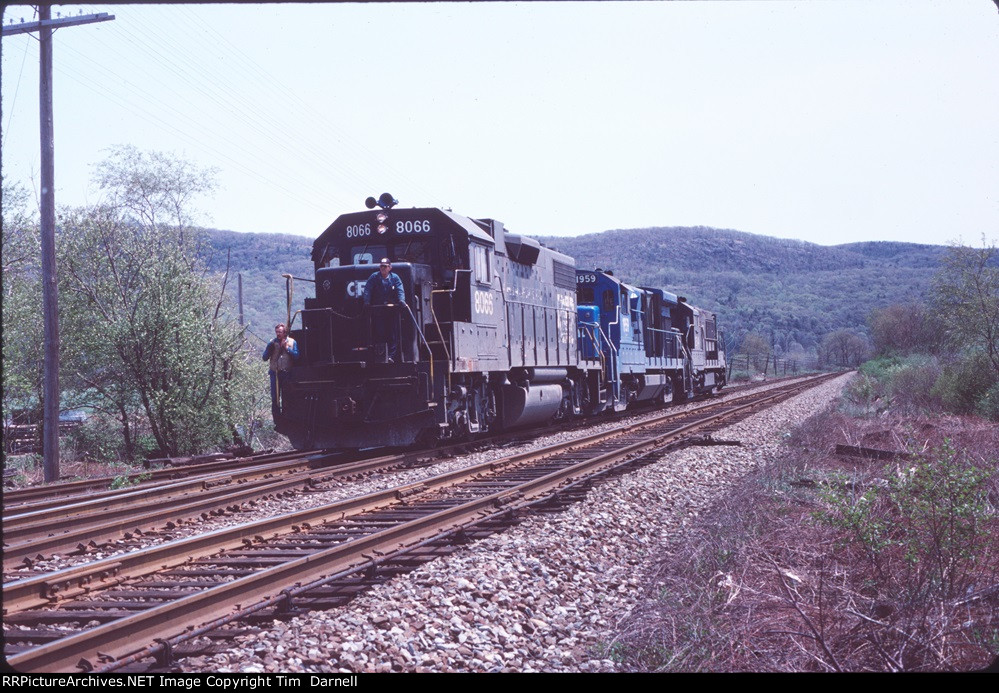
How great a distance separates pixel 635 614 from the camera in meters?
5.38

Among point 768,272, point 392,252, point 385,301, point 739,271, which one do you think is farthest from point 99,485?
point 768,272

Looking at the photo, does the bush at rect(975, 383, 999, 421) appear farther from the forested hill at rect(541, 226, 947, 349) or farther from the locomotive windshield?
the forested hill at rect(541, 226, 947, 349)

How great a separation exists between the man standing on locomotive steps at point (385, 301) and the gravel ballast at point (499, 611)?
506 cm

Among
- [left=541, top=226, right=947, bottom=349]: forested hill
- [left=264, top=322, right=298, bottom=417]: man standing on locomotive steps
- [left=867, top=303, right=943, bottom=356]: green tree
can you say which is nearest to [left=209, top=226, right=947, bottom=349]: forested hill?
→ [left=541, top=226, right=947, bottom=349]: forested hill

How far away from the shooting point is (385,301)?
501 inches

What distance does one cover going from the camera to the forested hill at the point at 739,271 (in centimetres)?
10162

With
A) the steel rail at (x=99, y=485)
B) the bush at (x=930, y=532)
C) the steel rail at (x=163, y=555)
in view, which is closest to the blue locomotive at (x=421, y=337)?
the steel rail at (x=99, y=485)

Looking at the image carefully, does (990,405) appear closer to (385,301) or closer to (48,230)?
(385,301)

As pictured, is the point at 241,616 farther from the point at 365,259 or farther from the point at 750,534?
the point at 365,259

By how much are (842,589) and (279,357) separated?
983 centimetres

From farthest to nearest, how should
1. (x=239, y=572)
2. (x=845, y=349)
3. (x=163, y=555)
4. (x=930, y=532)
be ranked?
(x=845, y=349) → (x=163, y=555) → (x=239, y=572) → (x=930, y=532)

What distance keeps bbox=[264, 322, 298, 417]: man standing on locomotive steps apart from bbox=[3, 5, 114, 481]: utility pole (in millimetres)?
3942

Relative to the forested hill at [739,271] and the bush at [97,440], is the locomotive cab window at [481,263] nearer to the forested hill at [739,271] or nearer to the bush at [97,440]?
the bush at [97,440]

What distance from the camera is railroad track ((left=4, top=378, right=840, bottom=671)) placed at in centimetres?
454
